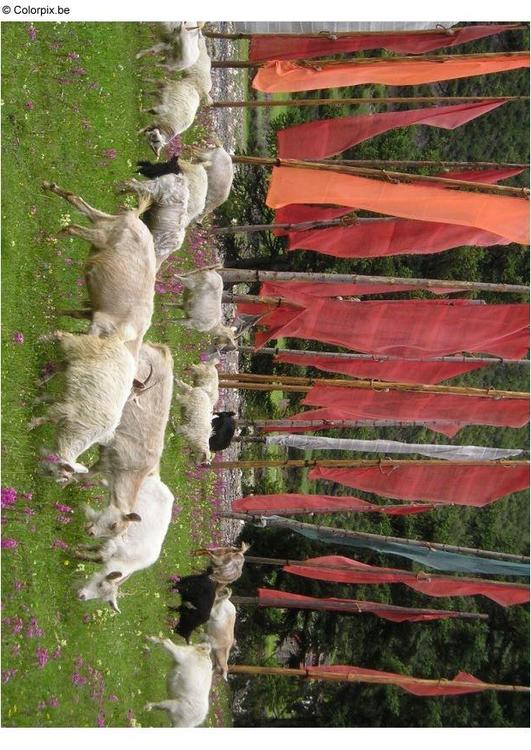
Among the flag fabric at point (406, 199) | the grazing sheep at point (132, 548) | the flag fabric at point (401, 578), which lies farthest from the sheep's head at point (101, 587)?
the flag fabric at point (406, 199)

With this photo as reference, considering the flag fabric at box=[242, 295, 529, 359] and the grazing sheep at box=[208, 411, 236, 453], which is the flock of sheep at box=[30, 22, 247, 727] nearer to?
the grazing sheep at box=[208, 411, 236, 453]

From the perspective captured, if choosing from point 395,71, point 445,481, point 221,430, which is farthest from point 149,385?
point 395,71

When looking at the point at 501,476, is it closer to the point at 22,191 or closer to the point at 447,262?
the point at 22,191

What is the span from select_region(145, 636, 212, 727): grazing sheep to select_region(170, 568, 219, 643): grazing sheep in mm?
552

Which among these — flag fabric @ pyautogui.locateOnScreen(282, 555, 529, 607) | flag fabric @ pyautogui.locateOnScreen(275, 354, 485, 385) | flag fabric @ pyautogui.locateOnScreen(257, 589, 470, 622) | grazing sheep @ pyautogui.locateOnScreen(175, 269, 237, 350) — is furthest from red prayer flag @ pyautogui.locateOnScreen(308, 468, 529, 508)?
grazing sheep @ pyautogui.locateOnScreen(175, 269, 237, 350)

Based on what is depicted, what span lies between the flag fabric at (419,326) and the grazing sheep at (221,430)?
2292mm

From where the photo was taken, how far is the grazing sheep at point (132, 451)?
972 cm

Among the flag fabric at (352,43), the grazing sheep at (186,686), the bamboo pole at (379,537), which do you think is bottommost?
the grazing sheep at (186,686)

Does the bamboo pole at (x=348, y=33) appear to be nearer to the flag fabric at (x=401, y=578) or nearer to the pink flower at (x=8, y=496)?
the pink flower at (x=8, y=496)

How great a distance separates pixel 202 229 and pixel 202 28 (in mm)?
5263

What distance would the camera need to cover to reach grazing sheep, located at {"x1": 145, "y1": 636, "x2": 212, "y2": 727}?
11438 millimetres

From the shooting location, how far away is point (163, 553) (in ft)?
45.3

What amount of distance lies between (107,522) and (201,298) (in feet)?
15.4

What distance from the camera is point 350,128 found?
481 inches
